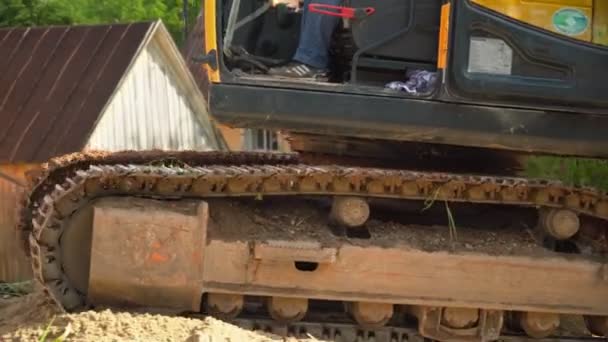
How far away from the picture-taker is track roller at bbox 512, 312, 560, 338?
4.91 m

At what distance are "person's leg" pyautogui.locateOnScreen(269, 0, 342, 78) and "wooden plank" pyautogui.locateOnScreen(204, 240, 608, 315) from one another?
109 centimetres

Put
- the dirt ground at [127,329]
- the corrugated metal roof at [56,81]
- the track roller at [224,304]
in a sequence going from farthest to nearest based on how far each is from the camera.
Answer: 1. the corrugated metal roof at [56,81]
2. the track roller at [224,304]
3. the dirt ground at [127,329]

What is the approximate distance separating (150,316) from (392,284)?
1369 mm

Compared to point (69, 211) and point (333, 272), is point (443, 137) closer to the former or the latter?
point (333, 272)

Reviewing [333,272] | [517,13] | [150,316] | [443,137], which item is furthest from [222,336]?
[517,13]

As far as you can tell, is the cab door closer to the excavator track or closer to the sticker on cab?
the sticker on cab

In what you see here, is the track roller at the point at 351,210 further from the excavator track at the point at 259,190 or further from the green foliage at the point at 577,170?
the green foliage at the point at 577,170

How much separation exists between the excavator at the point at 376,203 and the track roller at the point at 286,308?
0.04 feet

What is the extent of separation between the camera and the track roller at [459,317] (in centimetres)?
482

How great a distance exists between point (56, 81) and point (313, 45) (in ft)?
36.1

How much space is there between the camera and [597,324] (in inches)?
201

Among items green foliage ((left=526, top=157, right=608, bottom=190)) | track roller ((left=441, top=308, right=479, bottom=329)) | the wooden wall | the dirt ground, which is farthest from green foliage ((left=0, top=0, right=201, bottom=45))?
the dirt ground

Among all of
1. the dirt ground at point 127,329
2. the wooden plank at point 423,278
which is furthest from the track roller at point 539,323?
the dirt ground at point 127,329

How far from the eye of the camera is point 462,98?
185 inches
